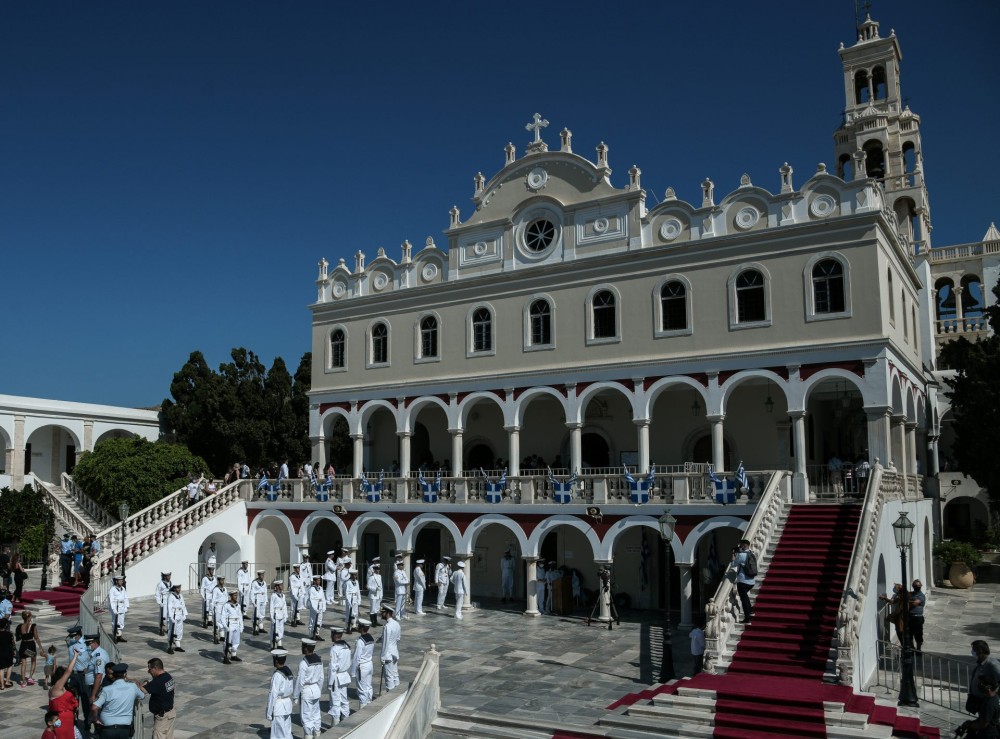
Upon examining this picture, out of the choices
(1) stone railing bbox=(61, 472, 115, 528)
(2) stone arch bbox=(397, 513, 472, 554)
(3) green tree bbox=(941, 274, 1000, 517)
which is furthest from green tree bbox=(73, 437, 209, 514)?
(3) green tree bbox=(941, 274, 1000, 517)

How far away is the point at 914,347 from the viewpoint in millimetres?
28688

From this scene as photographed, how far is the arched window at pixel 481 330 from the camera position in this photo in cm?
2898

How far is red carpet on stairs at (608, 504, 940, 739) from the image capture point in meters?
13.0

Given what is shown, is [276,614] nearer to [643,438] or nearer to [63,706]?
[63,706]

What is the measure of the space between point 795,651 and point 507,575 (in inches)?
540

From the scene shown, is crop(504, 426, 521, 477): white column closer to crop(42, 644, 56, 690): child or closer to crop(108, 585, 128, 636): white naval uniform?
crop(108, 585, 128, 636): white naval uniform

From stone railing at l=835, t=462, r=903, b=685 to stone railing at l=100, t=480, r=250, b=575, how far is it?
21406 millimetres

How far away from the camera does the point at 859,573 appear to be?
16297 mm

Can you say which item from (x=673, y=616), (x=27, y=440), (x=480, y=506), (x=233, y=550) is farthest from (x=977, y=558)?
(x=27, y=440)

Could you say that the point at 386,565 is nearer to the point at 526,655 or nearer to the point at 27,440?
the point at 526,655

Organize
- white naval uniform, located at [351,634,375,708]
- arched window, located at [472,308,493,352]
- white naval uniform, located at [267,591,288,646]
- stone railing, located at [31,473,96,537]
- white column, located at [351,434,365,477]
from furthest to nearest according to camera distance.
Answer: white column, located at [351,434,365,477] → stone railing, located at [31,473,96,537] → arched window, located at [472,308,493,352] → white naval uniform, located at [267,591,288,646] → white naval uniform, located at [351,634,375,708]

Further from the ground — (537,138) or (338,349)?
(537,138)

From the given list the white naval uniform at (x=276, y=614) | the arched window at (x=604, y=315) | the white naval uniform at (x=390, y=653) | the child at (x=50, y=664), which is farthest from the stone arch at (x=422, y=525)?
the child at (x=50, y=664)

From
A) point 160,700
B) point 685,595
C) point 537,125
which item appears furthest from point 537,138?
point 160,700
